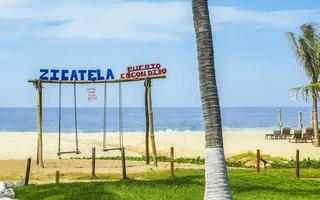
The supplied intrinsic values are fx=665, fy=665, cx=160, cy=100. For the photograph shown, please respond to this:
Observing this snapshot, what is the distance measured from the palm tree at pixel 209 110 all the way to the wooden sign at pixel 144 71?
16.4 m

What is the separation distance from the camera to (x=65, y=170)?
2953cm

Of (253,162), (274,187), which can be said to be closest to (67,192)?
(274,187)

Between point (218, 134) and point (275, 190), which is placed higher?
point (218, 134)

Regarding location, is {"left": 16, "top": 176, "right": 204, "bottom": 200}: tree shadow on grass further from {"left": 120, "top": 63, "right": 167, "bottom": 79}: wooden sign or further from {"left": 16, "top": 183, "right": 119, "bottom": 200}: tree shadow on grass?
{"left": 120, "top": 63, "right": 167, "bottom": 79}: wooden sign

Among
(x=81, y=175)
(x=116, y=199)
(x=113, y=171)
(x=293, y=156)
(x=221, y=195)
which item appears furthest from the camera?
(x=293, y=156)

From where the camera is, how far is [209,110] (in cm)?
1361

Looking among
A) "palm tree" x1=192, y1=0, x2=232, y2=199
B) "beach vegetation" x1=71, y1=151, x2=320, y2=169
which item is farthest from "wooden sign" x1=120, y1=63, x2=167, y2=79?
"palm tree" x1=192, y1=0, x2=232, y2=199

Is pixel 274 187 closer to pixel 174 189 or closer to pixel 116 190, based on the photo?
pixel 174 189

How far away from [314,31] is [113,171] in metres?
19.0

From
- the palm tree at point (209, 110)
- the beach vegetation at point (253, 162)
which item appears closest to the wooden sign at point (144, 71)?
the beach vegetation at point (253, 162)

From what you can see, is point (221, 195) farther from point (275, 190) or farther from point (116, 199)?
point (275, 190)

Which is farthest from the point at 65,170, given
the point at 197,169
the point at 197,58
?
the point at 197,58

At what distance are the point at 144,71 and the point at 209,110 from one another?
17561 millimetres

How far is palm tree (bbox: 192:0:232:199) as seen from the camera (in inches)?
527
